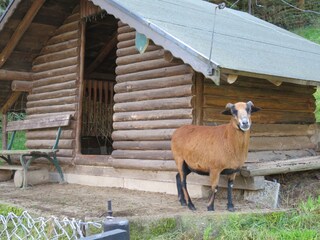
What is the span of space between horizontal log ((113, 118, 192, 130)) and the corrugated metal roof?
1.40m

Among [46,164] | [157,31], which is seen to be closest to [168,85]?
[157,31]

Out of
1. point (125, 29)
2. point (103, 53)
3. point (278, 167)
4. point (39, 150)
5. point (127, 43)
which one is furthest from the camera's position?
point (103, 53)

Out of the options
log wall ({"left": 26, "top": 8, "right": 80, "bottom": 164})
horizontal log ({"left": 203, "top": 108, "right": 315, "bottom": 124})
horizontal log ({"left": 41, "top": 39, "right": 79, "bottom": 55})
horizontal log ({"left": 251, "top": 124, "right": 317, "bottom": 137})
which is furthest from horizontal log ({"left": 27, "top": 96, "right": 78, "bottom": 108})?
horizontal log ({"left": 251, "top": 124, "right": 317, "bottom": 137})

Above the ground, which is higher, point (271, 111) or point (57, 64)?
point (57, 64)

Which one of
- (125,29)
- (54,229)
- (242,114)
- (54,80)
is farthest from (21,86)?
(242,114)

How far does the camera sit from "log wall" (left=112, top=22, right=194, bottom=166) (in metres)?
7.62

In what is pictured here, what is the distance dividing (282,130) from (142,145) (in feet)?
8.50

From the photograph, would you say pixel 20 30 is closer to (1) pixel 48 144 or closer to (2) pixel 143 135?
(1) pixel 48 144

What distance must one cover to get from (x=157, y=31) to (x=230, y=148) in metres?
2.03

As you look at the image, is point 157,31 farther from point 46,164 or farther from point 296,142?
point 46,164

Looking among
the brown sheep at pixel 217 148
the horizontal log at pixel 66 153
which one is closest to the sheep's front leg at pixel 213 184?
the brown sheep at pixel 217 148

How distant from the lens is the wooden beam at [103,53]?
40.3 feet

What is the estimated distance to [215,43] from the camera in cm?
707

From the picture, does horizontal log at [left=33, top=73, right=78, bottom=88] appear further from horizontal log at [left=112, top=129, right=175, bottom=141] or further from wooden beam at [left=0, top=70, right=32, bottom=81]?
horizontal log at [left=112, top=129, right=175, bottom=141]
